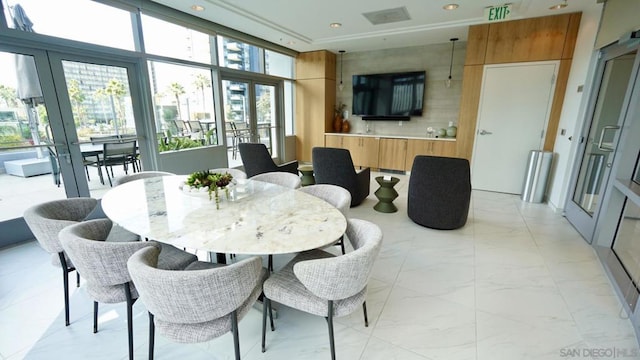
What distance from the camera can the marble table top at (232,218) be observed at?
1438 millimetres

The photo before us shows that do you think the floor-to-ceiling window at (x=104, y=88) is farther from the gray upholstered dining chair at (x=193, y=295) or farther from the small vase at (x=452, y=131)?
the small vase at (x=452, y=131)

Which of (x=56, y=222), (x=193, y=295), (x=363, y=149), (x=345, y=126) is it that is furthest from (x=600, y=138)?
(x=56, y=222)

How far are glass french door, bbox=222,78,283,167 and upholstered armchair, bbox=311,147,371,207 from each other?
2557 mm

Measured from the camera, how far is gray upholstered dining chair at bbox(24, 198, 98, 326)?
1.68 meters

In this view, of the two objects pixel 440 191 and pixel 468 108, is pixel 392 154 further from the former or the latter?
pixel 440 191

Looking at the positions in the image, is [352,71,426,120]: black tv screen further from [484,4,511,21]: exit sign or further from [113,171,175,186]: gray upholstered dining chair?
[113,171,175,186]: gray upholstered dining chair

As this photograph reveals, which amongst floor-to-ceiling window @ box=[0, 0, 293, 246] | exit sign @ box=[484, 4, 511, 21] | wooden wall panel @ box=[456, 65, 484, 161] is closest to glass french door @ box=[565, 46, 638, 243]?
exit sign @ box=[484, 4, 511, 21]

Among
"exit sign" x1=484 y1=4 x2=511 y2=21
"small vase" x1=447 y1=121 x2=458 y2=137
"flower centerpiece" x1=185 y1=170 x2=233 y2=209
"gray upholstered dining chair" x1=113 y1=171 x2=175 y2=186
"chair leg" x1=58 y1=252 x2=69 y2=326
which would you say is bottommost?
"chair leg" x1=58 y1=252 x2=69 y2=326

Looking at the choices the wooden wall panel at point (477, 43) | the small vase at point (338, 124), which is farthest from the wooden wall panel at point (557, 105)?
the small vase at point (338, 124)

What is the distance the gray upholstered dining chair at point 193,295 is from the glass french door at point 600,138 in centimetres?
368

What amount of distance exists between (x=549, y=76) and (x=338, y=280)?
5032 millimetres

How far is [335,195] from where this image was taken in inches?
91.1

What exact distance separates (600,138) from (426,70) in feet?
11.3

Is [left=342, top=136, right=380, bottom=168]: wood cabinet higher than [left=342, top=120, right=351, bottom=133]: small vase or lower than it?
lower
